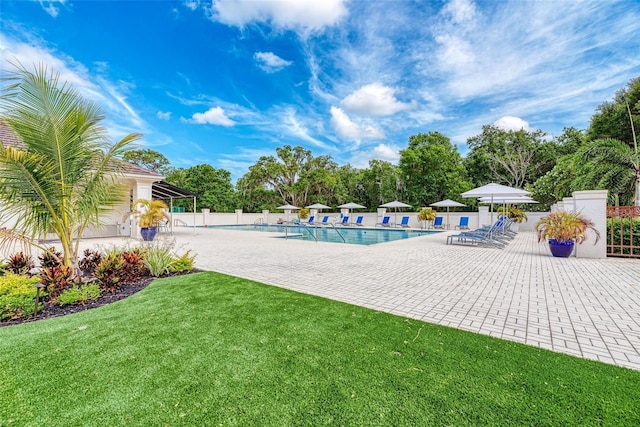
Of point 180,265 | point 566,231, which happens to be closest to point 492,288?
point 566,231

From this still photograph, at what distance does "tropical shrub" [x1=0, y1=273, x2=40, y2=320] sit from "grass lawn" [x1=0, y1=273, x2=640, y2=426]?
0.50 m

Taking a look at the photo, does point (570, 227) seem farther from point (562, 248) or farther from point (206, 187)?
point (206, 187)

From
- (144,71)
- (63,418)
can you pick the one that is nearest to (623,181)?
(63,418)

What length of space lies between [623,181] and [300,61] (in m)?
18.9

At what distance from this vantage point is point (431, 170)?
2703cm

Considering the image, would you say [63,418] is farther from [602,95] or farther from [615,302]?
[602,95]

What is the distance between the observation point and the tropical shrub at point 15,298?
3.95 m

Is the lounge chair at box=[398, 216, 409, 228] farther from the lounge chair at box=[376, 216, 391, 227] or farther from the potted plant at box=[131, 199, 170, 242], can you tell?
the potted plant at box=[131, 199, 170, 242]

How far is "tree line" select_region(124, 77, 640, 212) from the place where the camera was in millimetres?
17594

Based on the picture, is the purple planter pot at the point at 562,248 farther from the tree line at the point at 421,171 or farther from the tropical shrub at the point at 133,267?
the tropical shrub at the point at 133,267

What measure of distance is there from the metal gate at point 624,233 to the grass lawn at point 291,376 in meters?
8.37

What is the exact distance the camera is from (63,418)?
200 cm

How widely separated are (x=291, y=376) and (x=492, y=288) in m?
4.48

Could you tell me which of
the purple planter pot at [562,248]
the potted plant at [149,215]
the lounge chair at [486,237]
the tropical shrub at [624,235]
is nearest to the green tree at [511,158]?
the lounge chair at [486,237]
